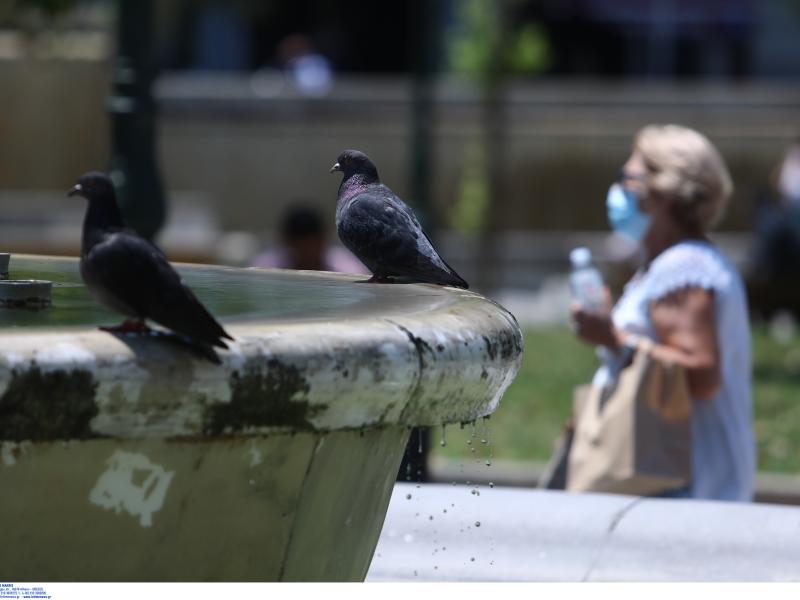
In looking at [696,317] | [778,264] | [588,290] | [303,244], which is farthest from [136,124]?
[778,264]

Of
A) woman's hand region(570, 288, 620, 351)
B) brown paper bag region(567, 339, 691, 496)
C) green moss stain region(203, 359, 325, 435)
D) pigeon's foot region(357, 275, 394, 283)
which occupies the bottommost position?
brown paper bag region(567, 339, 691, 496)

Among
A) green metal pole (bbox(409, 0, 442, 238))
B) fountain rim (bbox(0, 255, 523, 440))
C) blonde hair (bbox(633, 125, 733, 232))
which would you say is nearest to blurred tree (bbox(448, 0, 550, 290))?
green metal pole (bbox(409, 0, 442, 238))

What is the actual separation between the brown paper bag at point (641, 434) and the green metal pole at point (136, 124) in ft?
8.17

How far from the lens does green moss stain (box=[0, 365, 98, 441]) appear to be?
223 centimetres

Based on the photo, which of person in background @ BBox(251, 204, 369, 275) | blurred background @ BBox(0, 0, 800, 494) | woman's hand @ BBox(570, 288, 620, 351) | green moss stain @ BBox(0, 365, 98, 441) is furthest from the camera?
blurred background @ BBox(0, 0, 800, 494)

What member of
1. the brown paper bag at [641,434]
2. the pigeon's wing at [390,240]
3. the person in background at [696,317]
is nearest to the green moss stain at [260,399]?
the pigeon's wing at [390,240]

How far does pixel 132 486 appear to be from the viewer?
248cm

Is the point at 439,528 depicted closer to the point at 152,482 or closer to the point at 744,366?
the point at 744,366

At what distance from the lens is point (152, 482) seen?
2488 mm

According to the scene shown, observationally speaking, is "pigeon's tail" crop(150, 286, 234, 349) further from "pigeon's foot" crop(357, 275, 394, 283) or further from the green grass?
the green grass

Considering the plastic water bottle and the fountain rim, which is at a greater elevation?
the fountain rim

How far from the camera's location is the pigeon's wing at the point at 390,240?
3.42 m

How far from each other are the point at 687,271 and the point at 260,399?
2.55 m

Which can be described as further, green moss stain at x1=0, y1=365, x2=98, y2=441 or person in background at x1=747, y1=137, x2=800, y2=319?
person in background at x1=747, y1=137, x2=800, y2=319
